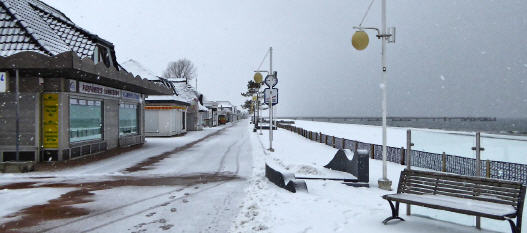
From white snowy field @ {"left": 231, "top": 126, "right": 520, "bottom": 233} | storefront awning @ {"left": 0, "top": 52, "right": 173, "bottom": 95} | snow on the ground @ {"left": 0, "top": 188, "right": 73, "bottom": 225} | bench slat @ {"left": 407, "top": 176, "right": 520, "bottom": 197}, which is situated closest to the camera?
bench slat @ {"left": 407, "top": 176, "right": 520, "bottom": 197}

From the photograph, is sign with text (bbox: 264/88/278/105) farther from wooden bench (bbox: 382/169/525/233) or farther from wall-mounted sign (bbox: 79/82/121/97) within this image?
wooden bench (bbox: 382/169/525/233)

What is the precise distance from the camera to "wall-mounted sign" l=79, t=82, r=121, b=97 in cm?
1517

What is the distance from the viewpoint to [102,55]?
18250mm

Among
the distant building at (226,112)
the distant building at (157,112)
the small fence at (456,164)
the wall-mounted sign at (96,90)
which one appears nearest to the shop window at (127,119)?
the wall-mounted sign at (96,90)

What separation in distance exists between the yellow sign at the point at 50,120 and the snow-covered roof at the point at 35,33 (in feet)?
6.08

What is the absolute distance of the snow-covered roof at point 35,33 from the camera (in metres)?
13.1

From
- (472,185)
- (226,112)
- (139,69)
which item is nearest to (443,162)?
(472,185)

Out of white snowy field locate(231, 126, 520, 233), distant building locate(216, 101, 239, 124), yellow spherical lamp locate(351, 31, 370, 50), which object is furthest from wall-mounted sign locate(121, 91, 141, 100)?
distant building locate(216, 101, 239, 124)

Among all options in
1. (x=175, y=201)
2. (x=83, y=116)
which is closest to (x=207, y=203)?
(x=175, y=201)

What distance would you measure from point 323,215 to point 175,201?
330cm

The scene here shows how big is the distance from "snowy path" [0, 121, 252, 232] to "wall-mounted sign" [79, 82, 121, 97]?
404cm

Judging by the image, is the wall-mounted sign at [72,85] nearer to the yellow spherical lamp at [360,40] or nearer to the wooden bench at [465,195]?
the yellow spherical lamp at [360,40]

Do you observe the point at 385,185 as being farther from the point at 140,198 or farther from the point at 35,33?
the point at 35,33

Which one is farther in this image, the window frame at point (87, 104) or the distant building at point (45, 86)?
the window frame at point (87, 104)
